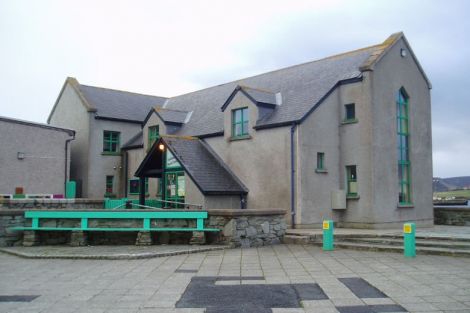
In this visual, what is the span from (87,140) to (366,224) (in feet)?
57.2

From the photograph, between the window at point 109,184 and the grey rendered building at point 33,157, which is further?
the window at point 109,184

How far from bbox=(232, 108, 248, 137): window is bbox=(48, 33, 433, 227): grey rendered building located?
5 cm

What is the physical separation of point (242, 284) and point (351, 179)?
41.6 ft

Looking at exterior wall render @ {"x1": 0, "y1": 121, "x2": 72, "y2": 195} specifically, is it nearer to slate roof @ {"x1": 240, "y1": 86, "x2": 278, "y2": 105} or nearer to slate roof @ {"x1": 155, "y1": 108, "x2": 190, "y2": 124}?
slate roof @ {"x1": 155, "y1": 108, "x2": 190, "y2": 124}

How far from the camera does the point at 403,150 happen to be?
73.8ft

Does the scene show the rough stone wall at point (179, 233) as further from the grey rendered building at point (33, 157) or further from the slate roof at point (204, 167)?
the grey rendered building at point (33, 157)

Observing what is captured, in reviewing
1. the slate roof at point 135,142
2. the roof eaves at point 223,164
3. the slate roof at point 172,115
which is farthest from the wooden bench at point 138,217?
the slate roof at point 135,142

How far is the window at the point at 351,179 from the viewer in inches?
829

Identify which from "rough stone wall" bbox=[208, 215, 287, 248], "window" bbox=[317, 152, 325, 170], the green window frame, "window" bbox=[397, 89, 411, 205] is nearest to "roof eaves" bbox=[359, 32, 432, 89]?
"window" bbox=[397, 89, 411, 205]

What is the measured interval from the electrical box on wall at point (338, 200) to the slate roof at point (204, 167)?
4003 mm

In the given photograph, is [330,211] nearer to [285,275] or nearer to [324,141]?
[324,141]

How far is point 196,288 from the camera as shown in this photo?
941cm

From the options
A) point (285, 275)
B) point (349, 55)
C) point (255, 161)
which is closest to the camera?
point (285, 275)

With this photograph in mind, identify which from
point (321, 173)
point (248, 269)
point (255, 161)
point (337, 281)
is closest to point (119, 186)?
point (255, 161)
